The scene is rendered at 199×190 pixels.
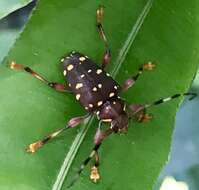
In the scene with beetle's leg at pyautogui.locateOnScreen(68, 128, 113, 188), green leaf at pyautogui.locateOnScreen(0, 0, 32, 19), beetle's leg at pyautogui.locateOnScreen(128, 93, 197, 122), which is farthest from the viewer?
green leaf at pyautogui.locateOnScreen(0, 0, 32, 19)

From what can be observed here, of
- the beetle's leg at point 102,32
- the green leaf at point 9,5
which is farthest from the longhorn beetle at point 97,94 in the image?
the green leaf at point 9,5

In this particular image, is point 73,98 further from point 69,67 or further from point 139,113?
point 139,113

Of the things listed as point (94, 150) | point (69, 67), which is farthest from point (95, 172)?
point (69, 67)

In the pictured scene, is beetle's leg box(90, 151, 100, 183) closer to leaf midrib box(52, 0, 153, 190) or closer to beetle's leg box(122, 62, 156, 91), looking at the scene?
leaf midrib box(52, 0, 153, 190)

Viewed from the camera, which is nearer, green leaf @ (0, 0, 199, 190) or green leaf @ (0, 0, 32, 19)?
green leaf @ (0, 0, 199, 190)

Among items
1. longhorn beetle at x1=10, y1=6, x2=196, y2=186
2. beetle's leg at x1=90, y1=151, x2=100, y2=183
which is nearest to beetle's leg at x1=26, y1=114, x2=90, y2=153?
longhorn beetle at x1=10, y1=6, x2=196, y2=186

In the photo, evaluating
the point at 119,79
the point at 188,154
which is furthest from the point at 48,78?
the point at 188,154
